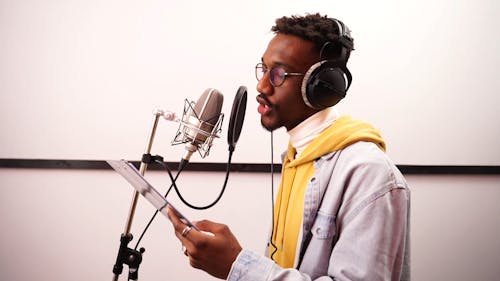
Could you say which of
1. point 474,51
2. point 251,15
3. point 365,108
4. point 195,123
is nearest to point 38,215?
point 195,123

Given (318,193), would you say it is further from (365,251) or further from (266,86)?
(266,86)

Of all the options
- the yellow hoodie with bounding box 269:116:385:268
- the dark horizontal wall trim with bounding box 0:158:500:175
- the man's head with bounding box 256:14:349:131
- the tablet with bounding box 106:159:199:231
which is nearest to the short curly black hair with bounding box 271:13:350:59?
the man's head with bounding box 256:14:349:131

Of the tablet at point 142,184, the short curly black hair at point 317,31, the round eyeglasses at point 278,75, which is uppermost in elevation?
the short curly black hair at point 317,31

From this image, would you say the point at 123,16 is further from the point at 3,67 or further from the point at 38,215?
the point at 38,215

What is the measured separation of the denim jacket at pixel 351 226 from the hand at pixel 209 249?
0.02 metres

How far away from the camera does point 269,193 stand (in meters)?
1.70

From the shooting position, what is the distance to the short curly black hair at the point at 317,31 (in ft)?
2.93

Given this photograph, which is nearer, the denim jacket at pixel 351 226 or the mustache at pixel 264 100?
the denim jacket at pixel 351 226

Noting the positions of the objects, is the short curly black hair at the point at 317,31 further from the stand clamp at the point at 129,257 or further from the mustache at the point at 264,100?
the stand clamp at the point at 129,257

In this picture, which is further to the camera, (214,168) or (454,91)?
(454,91)

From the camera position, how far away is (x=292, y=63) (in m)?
0.90

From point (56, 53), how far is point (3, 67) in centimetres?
26

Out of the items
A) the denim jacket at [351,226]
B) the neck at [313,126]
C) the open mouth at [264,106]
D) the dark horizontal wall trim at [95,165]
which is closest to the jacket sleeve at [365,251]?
the denim jacket at [351,226]

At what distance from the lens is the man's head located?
0.90 meters
